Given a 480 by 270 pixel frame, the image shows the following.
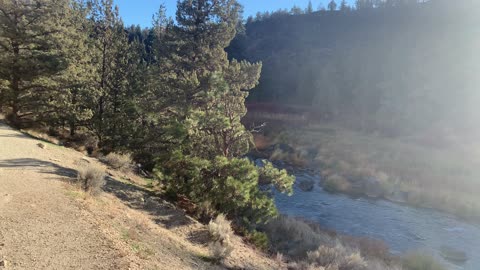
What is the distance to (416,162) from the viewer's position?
2861 cm

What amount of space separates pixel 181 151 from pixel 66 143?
26.7ft

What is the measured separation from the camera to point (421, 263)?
12172 mm

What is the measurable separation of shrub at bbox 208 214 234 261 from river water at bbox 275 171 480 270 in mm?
8220

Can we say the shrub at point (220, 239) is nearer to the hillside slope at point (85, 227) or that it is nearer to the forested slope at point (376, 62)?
the hillside slope at point (85, 227)

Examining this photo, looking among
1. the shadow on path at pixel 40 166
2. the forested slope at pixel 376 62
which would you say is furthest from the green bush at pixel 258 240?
the forested slope at pixel 376 62

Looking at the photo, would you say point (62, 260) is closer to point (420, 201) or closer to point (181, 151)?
point (181, 151)

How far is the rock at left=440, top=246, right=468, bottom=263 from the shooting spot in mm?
13281

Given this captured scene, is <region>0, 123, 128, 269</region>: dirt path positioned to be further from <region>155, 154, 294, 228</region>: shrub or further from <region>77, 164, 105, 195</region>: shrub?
<region>155, 154, 294, 228</region>: shrub

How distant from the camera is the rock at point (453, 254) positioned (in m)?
13.3

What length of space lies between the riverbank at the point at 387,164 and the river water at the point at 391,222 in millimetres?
1515

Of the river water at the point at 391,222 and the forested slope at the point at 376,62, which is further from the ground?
the forested slope at the point at 376,62

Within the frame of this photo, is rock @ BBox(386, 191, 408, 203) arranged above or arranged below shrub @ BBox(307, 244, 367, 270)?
below

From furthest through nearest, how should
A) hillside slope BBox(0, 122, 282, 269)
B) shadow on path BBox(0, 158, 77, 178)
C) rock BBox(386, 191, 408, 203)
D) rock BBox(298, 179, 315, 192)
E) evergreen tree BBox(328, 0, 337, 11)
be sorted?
1. evergreen tree BBox(328, 0, 337, 11)
2. rock BBox(298, 179, 315, 192)
3. rock BBox(386, 191, 408, 203)
4. shadow on path BBox(0, 158, 77, 178)
5. hillside slope BBox(0, 122, 282, 269)

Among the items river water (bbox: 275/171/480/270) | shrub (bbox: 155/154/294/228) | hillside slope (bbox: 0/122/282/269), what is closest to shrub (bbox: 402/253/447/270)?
river water (bbox: 275/171/480/270)
